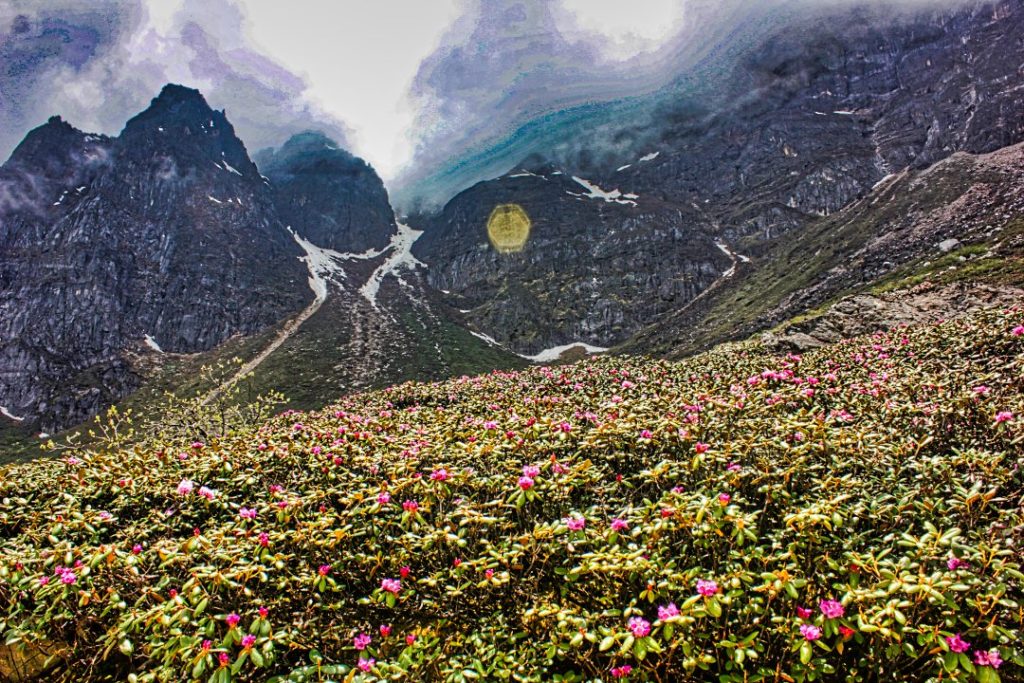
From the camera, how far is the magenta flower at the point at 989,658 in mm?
2875

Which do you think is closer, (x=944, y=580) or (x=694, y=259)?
(x=944, y=580)

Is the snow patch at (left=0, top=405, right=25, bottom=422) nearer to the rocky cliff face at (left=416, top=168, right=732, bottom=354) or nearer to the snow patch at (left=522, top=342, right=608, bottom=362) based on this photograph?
the rocky cliff face at (left=416, top=168, right=732, bottom=354)

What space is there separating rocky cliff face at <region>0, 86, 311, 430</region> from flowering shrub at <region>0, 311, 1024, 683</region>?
486 ft

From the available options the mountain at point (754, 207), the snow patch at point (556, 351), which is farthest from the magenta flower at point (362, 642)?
the snow patch at point (556, 351)

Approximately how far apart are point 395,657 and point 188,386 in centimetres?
13241

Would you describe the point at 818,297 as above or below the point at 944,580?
below

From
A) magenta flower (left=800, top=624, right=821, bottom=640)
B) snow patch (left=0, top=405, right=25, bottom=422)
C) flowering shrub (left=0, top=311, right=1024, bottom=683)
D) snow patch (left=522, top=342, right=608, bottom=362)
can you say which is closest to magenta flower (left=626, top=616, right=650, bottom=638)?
flowering shrub (left=0, top=311, right=1024, bottom=683)

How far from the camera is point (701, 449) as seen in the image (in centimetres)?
532

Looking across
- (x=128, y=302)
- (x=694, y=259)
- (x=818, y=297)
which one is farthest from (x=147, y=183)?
(x=818, y=297)

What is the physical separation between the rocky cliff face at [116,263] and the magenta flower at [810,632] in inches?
6059

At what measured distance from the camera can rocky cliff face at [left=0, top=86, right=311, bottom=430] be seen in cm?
12256

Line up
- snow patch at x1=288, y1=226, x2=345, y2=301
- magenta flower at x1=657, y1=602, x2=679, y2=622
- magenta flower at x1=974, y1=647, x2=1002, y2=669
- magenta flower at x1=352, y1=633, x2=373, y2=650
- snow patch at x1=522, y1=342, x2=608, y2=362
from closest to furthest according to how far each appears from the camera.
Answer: magenta flower at x1=974, y1=647, x2=1002, y2=669
magenta flower at x1=657, y1=602, x2=679, y2=622
magenta flower at x1=352, y1=633, x2=373, y2=650
snow patch at x1=522, y1=342, x2=608, y2=362
snow patch at x1=288, y1=226, x2=345, y2=301

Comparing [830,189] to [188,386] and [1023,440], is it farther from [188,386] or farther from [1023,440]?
[188,386]

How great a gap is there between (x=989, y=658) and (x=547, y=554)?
3.16 meters
